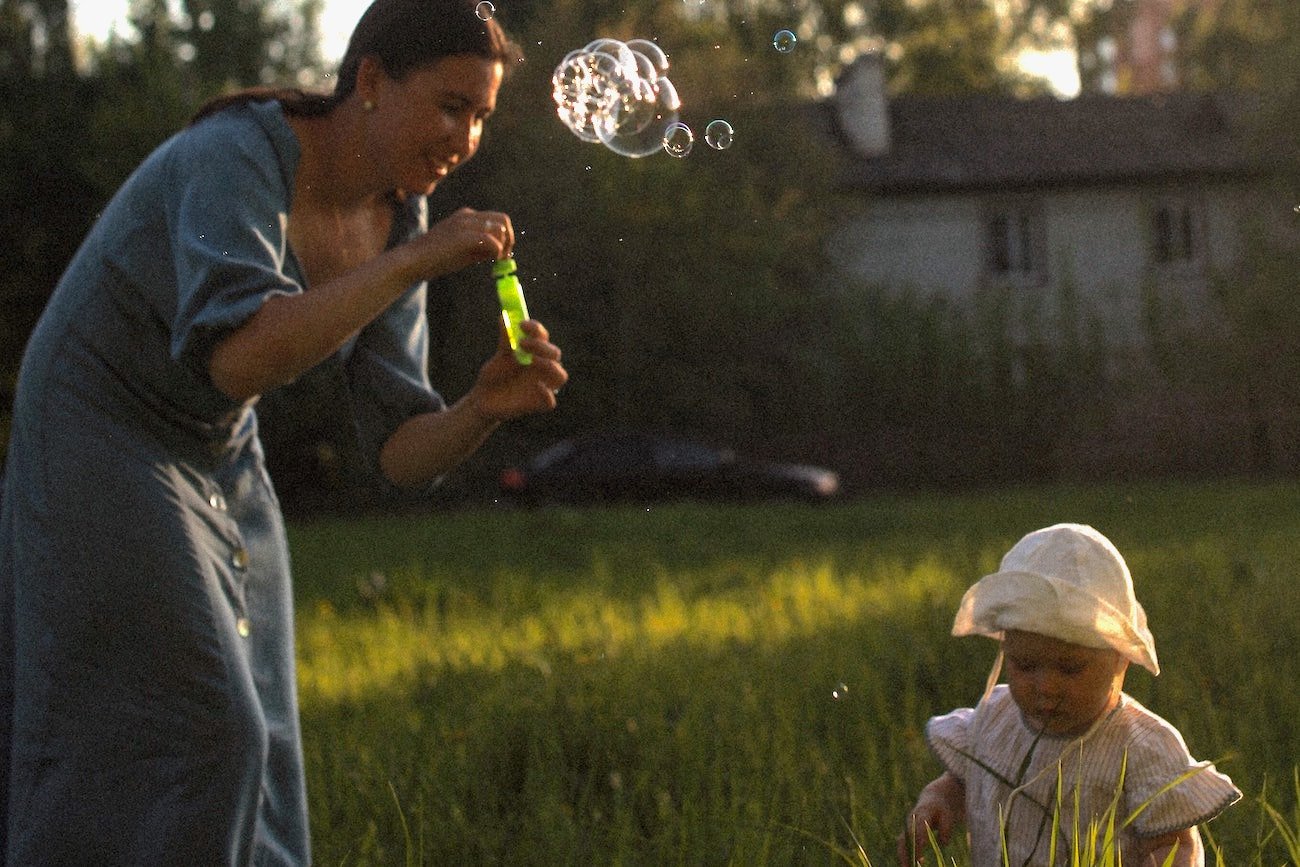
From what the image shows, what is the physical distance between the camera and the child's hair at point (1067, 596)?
2471 mm

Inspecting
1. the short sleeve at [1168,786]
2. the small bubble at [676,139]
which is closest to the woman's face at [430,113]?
the short sleeve at [1168,786]

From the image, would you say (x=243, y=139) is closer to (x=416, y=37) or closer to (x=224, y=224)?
(x=224, y=224)

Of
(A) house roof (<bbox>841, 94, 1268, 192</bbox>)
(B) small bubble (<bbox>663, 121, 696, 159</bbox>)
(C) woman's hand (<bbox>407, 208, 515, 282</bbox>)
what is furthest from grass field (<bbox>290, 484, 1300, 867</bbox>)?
(A) house roof (<bbox>841, 94, 1268, 192</bbox>)

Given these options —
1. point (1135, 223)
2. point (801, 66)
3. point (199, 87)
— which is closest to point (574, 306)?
point (199, 87)

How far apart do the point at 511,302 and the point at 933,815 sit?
100 centimetres

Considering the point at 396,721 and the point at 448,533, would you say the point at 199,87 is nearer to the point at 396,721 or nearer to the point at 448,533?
the point at 448,533

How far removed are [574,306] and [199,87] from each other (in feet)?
22.4

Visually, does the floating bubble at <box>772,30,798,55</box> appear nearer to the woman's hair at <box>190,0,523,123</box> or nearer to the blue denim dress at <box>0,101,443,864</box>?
the woman's hair at <box>190,0,523,123</box>

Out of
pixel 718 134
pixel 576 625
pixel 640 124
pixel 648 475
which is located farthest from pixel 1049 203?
pixel 640 124

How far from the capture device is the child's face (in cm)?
252

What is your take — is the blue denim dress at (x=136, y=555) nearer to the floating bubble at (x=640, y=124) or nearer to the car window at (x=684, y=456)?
the floating bubble at (x=640, y=124)

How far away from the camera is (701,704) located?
15.8 ft

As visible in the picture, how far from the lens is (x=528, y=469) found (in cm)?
2602

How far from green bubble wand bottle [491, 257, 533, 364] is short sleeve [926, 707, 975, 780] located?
0.87 meters
